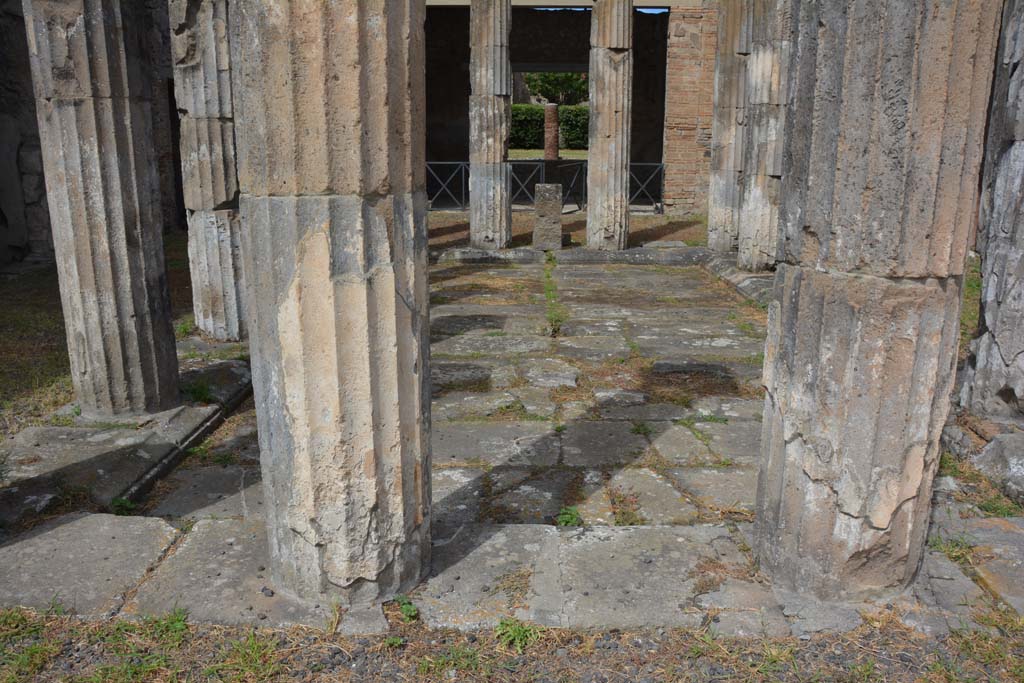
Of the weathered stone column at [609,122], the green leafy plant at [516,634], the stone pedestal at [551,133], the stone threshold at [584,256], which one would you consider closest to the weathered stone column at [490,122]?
the stone threshold at [584,256]

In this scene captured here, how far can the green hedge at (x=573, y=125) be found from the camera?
94.9 ft

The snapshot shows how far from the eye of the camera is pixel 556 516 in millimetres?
4164

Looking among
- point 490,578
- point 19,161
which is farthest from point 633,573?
point 19,161

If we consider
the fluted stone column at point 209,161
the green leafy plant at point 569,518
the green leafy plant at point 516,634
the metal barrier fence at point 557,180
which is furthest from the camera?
the metal barrier fence at point 557,180

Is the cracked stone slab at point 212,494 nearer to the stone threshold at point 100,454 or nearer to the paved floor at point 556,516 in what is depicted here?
the paved floor at point 556,516

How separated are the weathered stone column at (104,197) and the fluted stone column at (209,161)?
1.16m

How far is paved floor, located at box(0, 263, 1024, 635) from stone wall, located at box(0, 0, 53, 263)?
21.0 feet

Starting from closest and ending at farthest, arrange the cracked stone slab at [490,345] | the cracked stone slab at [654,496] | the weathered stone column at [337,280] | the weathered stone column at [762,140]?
the weathered stone column at [337,280] < the cracked stone slab at [654,496] < the cracked stone slab at [490,345] < the weathered stone column at [762,140]

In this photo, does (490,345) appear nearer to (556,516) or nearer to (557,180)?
(556,516)

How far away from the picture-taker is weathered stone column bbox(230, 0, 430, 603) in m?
2.59

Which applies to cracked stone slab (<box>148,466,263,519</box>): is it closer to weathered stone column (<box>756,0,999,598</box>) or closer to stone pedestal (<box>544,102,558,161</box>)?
weathered stone column (<box>756,0,999,598</box>)

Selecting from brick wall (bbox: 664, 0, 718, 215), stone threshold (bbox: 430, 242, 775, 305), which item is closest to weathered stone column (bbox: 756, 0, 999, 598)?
stone threshold (bbox: 430, 242, 775, 305)

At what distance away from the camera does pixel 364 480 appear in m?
2.89

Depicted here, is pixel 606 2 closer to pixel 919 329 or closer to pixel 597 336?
pixel 597 336
